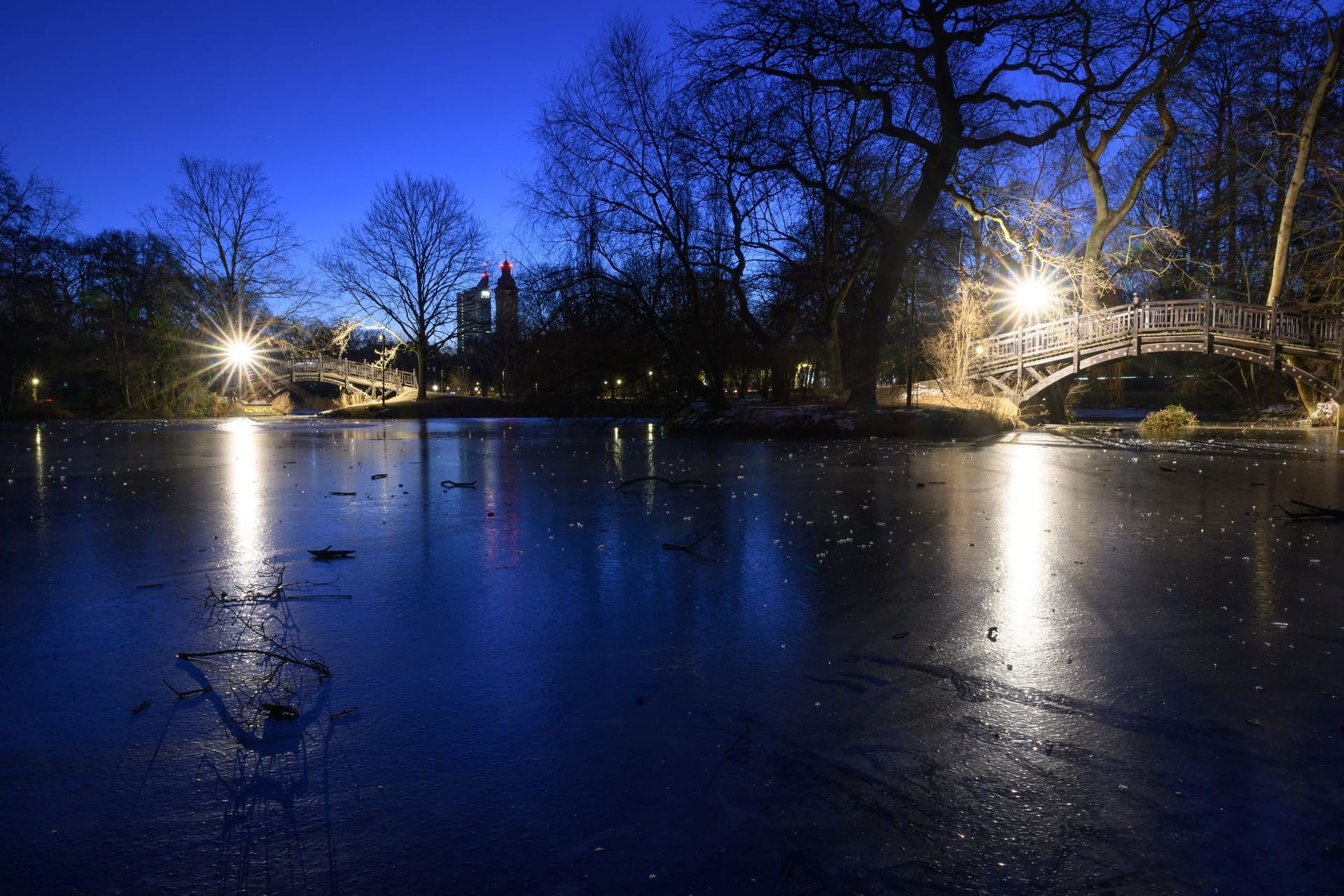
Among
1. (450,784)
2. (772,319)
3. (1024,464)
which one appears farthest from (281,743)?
(772,319)

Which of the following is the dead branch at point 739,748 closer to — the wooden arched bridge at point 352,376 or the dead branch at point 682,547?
the dead branch at point 682,547

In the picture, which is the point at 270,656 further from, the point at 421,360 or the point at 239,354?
the point at 239,354

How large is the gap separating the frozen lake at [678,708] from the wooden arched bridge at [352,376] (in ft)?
159

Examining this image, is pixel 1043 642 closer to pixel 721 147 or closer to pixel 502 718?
pixel 502 718

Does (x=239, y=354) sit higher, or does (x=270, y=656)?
(x=239, y=354)

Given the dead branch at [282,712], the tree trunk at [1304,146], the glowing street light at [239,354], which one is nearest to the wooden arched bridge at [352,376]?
the glowing street light at [239,354]

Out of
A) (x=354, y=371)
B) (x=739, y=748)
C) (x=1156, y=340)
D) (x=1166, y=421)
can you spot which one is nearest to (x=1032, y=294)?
(x=1156, y=340)

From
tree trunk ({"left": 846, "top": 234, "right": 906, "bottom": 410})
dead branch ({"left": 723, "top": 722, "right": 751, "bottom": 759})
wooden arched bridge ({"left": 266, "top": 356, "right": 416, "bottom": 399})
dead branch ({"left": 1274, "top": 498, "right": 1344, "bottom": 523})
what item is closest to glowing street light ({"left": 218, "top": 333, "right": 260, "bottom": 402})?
wooden arched bridge ({"left": 266, "top": 356, "right": 416, "bottom": 399})

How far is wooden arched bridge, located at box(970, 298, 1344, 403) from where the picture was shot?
Result: 2395 cm

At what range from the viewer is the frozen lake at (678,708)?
188 cm

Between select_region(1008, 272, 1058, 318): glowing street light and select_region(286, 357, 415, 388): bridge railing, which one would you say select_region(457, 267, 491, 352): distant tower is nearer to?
select_region(286, 357, 415, 388): bridge railing

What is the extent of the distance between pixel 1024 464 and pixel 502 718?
10.8m

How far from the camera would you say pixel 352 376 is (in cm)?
5353

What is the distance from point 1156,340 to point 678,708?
28.7 metres
